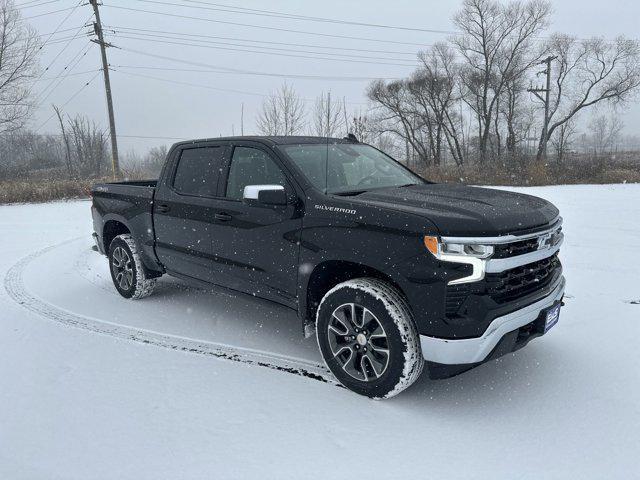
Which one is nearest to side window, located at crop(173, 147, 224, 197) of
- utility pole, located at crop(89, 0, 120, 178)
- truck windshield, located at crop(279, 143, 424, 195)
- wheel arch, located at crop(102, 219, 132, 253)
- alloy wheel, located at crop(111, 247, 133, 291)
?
truck windshield, located at crop(279, 143, 424, 195)

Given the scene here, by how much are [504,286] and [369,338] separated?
0.91 metres

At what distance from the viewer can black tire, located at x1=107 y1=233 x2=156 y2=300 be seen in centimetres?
523

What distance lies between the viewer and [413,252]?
9.21 ft

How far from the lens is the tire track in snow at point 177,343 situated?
11.8 ft

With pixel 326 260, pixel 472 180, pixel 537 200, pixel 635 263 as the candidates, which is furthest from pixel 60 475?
pixel 472 180

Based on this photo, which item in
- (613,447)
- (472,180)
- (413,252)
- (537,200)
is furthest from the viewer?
(472,180)

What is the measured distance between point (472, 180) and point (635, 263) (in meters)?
21.8

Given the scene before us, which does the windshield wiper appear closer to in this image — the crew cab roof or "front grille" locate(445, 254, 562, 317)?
the crew cab roof

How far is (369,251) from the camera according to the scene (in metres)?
3.00

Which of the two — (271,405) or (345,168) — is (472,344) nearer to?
(271,405)

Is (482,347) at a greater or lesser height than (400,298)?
lesser

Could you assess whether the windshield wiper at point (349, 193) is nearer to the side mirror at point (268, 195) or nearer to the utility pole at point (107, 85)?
the side mirror at point (268, 195)

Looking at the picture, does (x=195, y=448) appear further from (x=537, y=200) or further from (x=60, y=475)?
(x=537, y=200)

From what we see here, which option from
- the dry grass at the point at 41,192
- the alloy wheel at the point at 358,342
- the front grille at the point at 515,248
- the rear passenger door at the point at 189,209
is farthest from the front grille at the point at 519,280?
the dry grass at the point at 41,192
